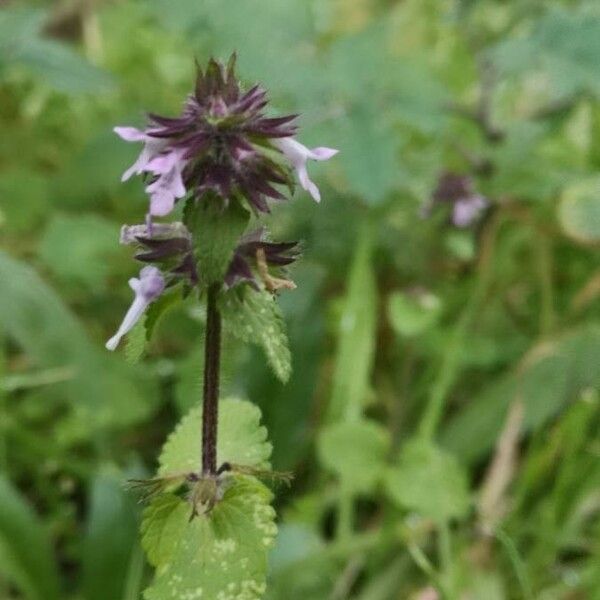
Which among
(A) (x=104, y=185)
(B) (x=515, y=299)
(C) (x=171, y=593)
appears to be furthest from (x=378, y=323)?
(C) (x=171, y=593)

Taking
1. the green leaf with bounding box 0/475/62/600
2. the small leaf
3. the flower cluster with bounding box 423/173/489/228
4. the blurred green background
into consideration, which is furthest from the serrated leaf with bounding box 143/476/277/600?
the flower cluster with bounding box 423/173/489/228

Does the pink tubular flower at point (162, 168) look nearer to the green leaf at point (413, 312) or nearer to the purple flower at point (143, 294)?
the purple flower at point (143, 294)

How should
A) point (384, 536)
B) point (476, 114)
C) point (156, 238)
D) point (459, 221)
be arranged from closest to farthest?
point (156, 238)
point (384, 536)
point (459, 221)
point (476, 114)

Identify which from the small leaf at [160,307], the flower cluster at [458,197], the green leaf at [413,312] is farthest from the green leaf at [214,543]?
the flower cluster at [458,197]

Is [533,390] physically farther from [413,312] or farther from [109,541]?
[109,541]

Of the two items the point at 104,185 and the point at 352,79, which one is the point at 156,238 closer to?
the point at 352,79

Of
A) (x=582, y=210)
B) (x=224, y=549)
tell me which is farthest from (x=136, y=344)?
→ (x=582, y=210)
